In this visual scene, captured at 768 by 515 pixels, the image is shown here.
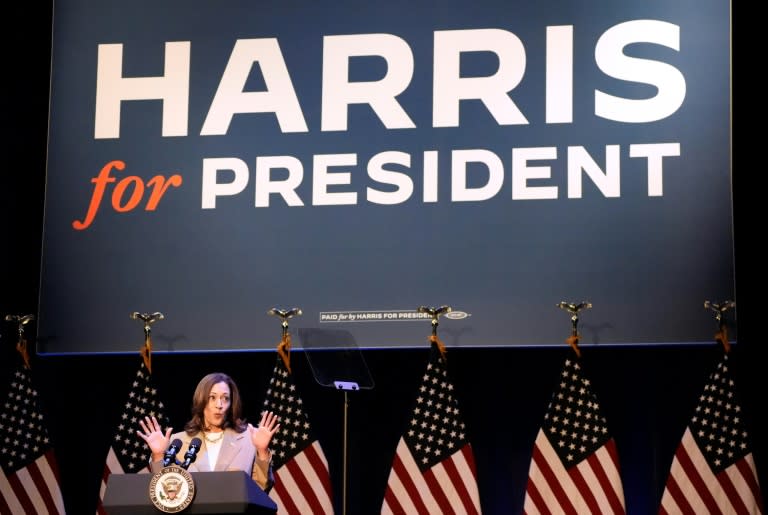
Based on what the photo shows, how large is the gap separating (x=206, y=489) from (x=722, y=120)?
3.64 meters

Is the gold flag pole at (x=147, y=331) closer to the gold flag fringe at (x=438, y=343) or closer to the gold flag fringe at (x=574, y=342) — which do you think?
the gold flag fringe at (x=438, y=343)

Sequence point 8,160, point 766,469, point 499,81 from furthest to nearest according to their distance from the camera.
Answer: point 8,160 < point 499,81 < point 766,469

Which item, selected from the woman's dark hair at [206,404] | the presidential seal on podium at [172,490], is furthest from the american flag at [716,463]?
Result: the presidential seal on podium at [172,490]

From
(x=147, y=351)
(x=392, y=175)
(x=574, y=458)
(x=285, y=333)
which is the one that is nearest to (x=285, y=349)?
(x=285, y=333)

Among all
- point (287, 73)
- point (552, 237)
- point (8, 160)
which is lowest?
point (552, 237)

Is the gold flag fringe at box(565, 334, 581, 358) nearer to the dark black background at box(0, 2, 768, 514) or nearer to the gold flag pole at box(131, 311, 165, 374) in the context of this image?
the dark black background at box(0, 2, 768, 514)

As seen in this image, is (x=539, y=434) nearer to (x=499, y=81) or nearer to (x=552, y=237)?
(x=552, y=237)

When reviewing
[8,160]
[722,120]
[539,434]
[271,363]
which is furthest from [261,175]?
[722,120]

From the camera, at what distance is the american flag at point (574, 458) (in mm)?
6109

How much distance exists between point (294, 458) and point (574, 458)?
1446 mm

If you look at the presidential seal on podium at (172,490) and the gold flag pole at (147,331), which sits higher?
the gold flag pole at (147,331)

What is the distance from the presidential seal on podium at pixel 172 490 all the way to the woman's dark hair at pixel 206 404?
165 centimetres

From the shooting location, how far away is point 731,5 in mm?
6555

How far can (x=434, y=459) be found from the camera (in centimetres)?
629
